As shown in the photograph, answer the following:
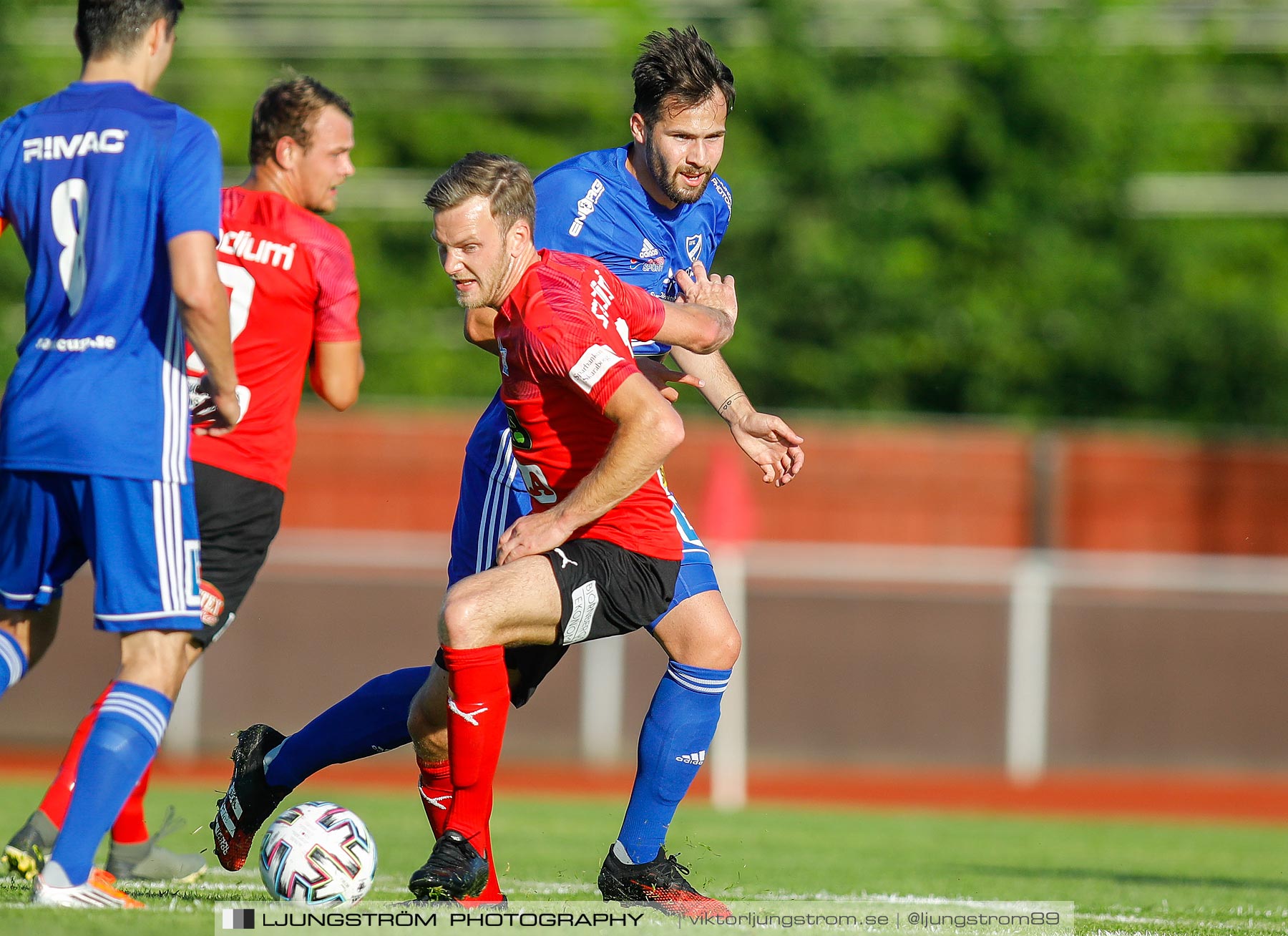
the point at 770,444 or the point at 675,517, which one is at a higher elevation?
the point at 770,444

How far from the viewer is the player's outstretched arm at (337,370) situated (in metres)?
5.39

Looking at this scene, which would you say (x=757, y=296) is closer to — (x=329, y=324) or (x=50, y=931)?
(x=329, y=324)

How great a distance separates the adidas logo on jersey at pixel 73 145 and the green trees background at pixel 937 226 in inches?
694

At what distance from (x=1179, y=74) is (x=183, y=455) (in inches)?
990

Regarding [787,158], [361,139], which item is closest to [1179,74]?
[787,158]

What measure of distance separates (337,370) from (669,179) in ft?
4.35

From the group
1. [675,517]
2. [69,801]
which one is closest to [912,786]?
[675,517]

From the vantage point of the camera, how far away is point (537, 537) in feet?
14.2

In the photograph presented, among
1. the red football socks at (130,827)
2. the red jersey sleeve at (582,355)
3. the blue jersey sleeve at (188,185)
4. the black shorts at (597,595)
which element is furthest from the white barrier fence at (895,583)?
the blue jersey sleeve at (188,185)

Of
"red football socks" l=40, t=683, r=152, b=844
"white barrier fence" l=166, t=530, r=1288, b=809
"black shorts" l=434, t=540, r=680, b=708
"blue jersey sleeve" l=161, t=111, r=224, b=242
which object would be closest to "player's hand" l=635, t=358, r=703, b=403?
"black shorts" l=434, t=540, r=680, b=708

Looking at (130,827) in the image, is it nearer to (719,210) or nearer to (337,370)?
(337,370)


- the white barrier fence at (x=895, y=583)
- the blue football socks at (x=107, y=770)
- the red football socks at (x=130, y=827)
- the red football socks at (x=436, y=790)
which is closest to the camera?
the blue football socks at (x=107, y=770)

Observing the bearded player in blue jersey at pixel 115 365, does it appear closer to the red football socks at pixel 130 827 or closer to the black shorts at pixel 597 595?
the black shorts at pixel 597 595

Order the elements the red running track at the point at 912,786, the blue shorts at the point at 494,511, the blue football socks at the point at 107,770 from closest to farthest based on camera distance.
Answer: the blue football socks at the point at 107,770 < the blue shorts at the point at 494,511 < the red running track at the point at 912,786
